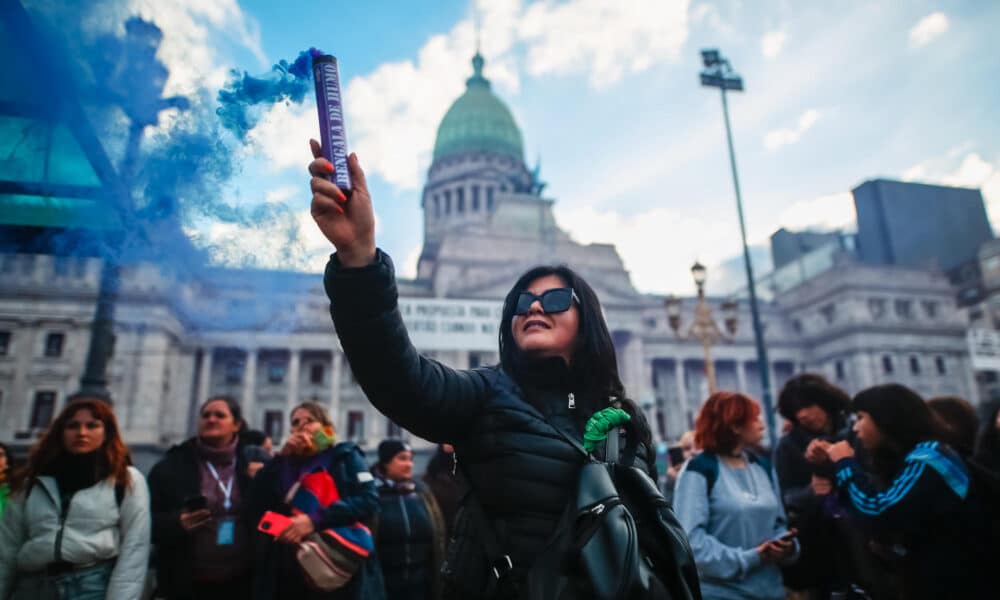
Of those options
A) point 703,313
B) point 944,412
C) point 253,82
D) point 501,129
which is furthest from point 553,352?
point 501,129

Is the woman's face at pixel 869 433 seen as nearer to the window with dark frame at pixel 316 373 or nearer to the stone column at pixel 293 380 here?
the stone column at pixel 293 380

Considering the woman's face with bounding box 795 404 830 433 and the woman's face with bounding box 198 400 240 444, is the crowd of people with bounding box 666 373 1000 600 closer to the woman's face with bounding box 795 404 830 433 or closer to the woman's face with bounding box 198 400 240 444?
the woman's face with bounding box 795 404 830 433

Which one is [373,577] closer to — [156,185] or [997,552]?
[156,185]

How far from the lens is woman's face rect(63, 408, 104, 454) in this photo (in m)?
3.55

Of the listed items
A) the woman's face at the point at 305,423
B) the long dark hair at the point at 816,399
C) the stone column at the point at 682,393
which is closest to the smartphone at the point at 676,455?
the long dark hair at the point at 816,399

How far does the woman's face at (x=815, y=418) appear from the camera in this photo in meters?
4.15

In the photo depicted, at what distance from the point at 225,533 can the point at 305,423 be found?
2.87ft

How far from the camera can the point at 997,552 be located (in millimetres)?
2854

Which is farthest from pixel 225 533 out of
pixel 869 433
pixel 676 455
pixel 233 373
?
pixel 233 373

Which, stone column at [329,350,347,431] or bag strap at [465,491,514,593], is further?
stone column at [329,350,347,431]

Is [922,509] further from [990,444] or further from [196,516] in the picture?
[196,516]

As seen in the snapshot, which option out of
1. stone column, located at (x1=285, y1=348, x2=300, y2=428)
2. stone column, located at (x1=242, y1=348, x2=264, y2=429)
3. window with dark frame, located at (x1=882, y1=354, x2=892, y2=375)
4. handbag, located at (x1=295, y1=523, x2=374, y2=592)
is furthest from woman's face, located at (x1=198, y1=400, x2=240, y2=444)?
window with dark frame, located at (x1=882, y1=354, x2=892, y2=375)

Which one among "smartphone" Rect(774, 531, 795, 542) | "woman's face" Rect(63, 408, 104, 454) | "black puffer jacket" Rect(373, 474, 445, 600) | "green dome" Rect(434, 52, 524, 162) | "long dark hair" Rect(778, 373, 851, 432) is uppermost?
"green dome" Rect(434, 52, 524, 162)

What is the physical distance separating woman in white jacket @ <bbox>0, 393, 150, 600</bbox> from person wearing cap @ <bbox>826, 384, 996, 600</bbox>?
3986mm
